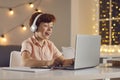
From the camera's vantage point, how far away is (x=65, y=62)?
1.98m

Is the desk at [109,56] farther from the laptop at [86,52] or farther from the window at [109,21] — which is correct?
the laptop at [86,52]

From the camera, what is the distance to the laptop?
1.59 meters

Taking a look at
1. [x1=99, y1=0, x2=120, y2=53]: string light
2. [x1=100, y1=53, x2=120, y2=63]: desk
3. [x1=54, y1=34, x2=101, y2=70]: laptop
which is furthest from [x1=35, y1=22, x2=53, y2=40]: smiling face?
[x1=99, y1=0, x2=120, y2=53]: string light

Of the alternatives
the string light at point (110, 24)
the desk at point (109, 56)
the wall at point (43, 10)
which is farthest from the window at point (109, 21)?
the wall at point (43, 10)

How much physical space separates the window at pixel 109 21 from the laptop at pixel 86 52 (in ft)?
9.58

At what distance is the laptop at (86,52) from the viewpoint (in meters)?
1.59

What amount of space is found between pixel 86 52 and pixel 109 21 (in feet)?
10.6

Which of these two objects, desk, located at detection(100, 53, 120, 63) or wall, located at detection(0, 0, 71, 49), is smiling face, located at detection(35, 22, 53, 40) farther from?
desk, located at detection(100, 53, 120, 63)

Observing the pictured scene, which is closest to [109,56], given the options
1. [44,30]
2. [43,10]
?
[43,10]

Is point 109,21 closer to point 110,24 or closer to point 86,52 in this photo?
point 110,24

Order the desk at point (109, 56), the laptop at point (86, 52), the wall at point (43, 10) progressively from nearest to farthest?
1. the laptop at point (86, 52)
2. the wall at point (43, 10)
3. the desk at point (109, 56)

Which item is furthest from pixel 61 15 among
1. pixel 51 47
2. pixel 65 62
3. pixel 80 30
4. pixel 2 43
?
pixel 65 62

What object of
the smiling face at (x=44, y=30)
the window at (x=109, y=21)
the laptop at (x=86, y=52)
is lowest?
the laptop at (x=86, y=52)

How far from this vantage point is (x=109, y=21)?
191 inches
